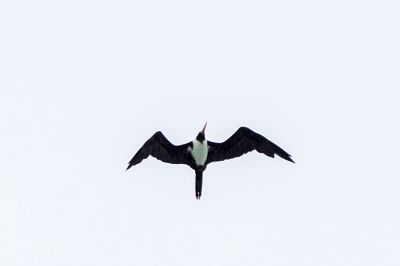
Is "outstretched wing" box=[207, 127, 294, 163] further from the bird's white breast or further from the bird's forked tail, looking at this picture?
the bird's forked tail

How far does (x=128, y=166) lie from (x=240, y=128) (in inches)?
137

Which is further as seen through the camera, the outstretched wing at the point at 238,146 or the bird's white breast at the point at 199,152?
the outstretched wing at the point at 238,146

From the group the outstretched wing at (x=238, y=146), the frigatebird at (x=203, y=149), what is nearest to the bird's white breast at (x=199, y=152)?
the frigatebird at (x=203, y=149)

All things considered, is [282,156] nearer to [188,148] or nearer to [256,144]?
[256,144]

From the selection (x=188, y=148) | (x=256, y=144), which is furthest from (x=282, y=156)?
(x=188, y=148)

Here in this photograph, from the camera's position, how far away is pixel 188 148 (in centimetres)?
3061

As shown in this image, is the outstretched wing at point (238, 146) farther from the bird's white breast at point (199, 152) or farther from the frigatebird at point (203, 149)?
the bird's white breast at point (199, 152)

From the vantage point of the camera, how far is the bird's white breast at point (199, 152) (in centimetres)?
3038

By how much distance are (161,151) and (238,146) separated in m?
2.25

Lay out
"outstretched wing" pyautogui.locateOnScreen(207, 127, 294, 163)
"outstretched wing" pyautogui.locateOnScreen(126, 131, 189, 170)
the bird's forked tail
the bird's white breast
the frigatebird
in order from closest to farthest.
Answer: the bird's forked tail → "outstretched wing" pyautogui.locateOnScreen(126, 131, 189, 170) → the frigatebird → the bird's white breast → "outstretched wing" pyautogui.locateOnScreen(207, 127, 294, 163)

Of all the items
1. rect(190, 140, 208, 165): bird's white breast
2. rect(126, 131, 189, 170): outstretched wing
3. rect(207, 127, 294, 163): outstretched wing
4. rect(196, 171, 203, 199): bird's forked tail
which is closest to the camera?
rect(196, 171, 203, 199): bird's forked tail

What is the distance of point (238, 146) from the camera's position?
3077cm

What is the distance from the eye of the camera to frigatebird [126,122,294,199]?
30.2 metres

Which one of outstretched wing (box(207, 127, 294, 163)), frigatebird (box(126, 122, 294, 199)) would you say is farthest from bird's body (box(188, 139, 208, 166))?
outstretched wing (box(207, 127, 294, 163))
